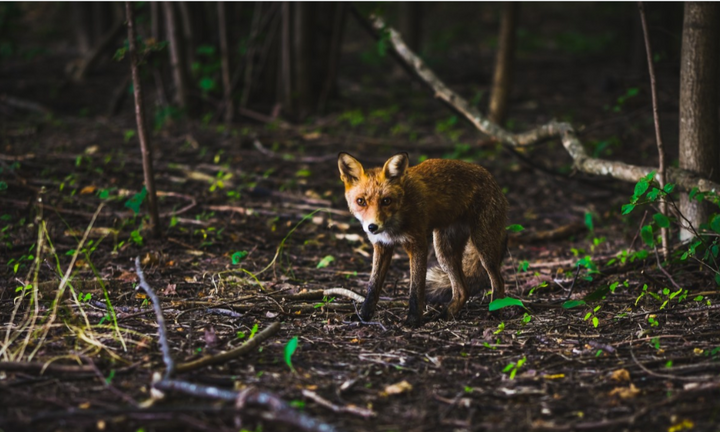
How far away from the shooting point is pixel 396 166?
497cm

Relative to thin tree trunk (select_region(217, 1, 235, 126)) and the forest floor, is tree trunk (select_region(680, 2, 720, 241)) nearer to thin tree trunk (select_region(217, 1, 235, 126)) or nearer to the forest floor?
the forest floor

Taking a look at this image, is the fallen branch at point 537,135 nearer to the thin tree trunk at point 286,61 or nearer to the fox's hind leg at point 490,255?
the fox's hind leg at point 490,255

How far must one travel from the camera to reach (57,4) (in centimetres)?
2647

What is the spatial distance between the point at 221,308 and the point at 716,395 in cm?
332

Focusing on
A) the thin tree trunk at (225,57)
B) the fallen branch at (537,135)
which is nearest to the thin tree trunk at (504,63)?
the fallen branch at (537,135)

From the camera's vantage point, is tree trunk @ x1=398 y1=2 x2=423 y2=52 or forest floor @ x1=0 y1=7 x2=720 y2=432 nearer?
forest floor @ x1=0 y1=7 x2=720 y2=432

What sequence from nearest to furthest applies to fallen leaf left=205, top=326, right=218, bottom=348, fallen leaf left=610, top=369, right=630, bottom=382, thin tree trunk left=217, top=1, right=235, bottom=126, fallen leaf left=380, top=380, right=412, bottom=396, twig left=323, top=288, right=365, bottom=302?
1. fallen leaf left=380, top=380, right=412, bottom=396
2. fallen leaf left=610, top=369, right=630, bottom=382
3. fallen leaf left=205, top=326, right=218, bottom=348
4. twig left=323, top=288, right=365, bottom=302
5. thin tree trunk left=217, top=1, right=235, bottom=126

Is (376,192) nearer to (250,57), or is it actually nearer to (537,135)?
(537,135)

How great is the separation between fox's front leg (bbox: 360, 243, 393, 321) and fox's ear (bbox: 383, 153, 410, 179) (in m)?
0.56

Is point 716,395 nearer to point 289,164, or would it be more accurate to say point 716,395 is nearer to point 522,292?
point 522,292

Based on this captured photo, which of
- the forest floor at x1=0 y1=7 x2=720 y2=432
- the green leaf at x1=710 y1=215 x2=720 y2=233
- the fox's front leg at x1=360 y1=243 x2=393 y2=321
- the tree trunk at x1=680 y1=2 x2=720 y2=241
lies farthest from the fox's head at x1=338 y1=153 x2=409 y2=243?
the tree trunk at x1=680 y1=2 x2=720 y2=241

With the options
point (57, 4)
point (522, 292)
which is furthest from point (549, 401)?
point (57, 4)

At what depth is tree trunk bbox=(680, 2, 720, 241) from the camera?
5.86 m

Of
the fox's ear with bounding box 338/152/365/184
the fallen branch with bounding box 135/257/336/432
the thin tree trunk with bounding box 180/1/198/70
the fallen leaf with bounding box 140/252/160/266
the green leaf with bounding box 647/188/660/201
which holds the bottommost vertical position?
the fallen leaf with bounding box 140/252/160/266
